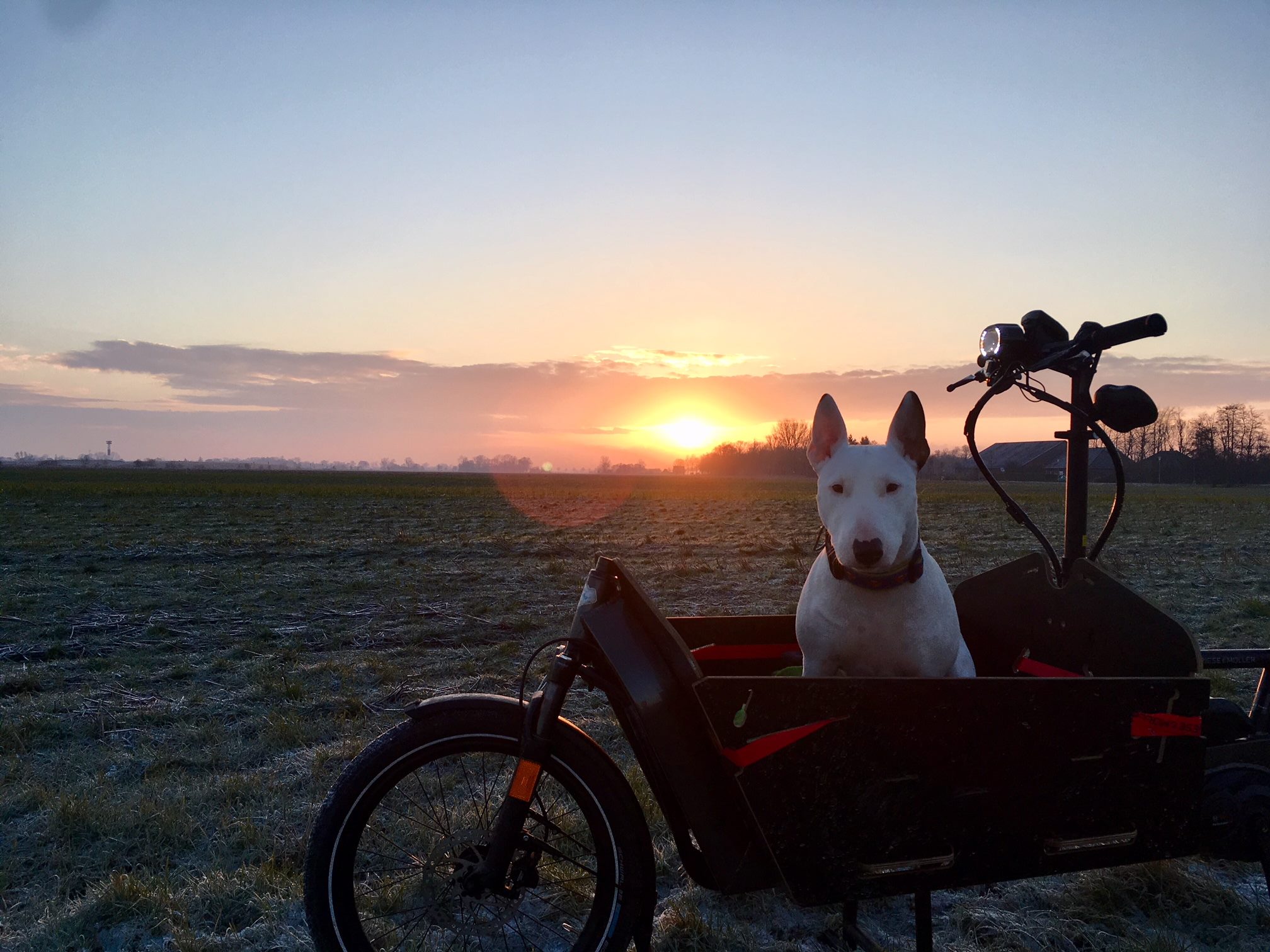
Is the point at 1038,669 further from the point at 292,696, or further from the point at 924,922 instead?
the point at 292,696

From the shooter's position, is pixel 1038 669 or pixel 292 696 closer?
pixel 1038 669

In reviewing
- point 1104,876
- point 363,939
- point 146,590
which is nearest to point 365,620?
point 146,590

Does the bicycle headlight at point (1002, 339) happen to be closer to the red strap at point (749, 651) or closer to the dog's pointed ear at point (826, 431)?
the dog's pointed ear at point (826, 431)

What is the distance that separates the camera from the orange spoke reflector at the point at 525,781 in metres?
2.23

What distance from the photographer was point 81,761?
475cm

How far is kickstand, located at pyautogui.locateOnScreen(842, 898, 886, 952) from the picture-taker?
278 cm

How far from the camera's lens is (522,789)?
2227 mm

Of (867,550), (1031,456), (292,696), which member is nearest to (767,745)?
(867,550)

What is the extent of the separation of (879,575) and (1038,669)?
3.65ft

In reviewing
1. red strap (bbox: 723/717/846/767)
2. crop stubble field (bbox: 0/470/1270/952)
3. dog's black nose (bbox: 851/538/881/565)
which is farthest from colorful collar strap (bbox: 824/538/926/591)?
crop stubble field (bbox: 0/470/1270/952)

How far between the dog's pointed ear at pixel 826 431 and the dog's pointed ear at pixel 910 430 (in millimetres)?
185

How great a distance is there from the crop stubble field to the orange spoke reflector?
1131 millimetres

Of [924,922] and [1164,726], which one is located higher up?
[1164,726]

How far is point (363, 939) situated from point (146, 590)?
11151mm
